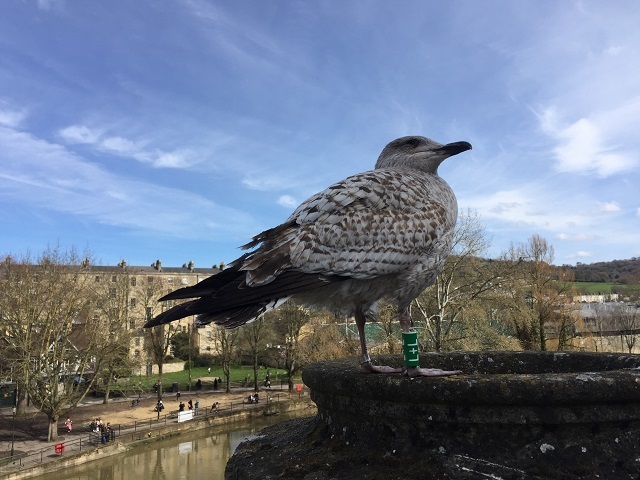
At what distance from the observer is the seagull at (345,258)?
3.03 metres

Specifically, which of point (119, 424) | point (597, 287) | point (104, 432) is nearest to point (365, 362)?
point (104, 432)

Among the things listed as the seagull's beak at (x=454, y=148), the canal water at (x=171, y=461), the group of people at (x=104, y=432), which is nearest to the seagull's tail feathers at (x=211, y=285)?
the seagull's beak at (x=454, y=148)

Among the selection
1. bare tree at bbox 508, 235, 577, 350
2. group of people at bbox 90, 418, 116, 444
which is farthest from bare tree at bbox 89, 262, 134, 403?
bare tree at bbox 508, 235, 577, 350

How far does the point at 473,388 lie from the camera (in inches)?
92.6

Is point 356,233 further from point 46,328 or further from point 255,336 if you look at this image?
point 255,336

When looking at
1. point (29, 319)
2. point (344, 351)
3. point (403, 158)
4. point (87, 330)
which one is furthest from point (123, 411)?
point (403, 158)

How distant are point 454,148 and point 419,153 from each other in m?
0.33

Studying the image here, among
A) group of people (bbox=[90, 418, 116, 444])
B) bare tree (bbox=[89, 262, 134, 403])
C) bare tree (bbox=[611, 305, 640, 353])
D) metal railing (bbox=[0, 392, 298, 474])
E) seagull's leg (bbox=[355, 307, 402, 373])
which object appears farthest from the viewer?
bare tree (bbox=[611, 305, 640, 353])

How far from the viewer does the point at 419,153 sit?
4.32 meters

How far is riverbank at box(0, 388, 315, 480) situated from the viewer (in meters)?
22.0

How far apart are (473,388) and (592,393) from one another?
582 millimetres

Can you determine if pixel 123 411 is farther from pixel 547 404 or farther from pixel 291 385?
pixel 547 404

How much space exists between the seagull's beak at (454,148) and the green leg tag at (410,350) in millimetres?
1991

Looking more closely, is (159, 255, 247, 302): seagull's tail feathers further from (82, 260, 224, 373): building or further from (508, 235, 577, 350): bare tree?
(508, 235, 577, 350): bare tree
